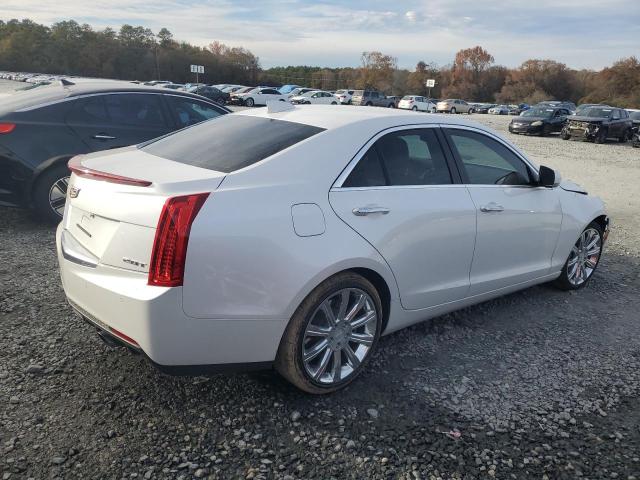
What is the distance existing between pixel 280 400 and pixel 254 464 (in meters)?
0.54

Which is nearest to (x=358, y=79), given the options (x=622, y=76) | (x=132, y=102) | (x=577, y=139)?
(x=622, y=76)

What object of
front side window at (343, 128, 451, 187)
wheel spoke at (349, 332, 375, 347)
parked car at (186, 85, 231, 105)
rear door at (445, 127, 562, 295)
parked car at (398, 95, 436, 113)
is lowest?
parked car at (186, 85, 231, 105)

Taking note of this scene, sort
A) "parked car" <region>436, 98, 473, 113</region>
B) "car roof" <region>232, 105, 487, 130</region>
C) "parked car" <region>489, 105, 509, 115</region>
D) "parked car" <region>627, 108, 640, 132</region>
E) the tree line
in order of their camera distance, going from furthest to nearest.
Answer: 1. the tree line
2. "parked car" <region>489, 105, 509, 115</region>
3. "parked car" <region>436, 98, 473, 113</region>
4. "parked car" <region>627, 108, 640, 132</region>
5. "car roof" <region>232, 105, 487, 130</region>

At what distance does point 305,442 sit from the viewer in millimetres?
2664

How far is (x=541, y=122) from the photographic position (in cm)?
2652

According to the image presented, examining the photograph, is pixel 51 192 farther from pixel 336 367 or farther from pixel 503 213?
pixel 503 213

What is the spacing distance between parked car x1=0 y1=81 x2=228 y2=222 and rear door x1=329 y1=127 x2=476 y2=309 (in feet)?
13.4

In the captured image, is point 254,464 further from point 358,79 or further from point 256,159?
point 358,79

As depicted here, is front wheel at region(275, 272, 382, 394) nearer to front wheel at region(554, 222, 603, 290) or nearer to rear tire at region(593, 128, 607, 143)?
front wheel at region(554, 222, 603, 290)

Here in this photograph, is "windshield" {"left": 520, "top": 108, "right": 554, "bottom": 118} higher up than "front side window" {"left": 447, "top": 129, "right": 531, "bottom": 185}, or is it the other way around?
"front side window" {"left": 447, "top": 129, "right": 531, "bottom": 185}

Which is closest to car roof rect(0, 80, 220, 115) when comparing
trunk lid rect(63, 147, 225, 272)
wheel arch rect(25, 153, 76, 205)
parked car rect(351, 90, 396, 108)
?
wheel arch rect(25, 153, 76, 205)

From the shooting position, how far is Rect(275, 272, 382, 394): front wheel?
2824mm

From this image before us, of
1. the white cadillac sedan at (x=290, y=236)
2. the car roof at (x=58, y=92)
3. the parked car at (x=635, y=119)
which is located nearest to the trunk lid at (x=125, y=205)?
the white cadillac sedan at (x=290, y=236)

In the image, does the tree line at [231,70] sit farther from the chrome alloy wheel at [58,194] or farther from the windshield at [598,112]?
the chrome alloy wheel at [58,194]
